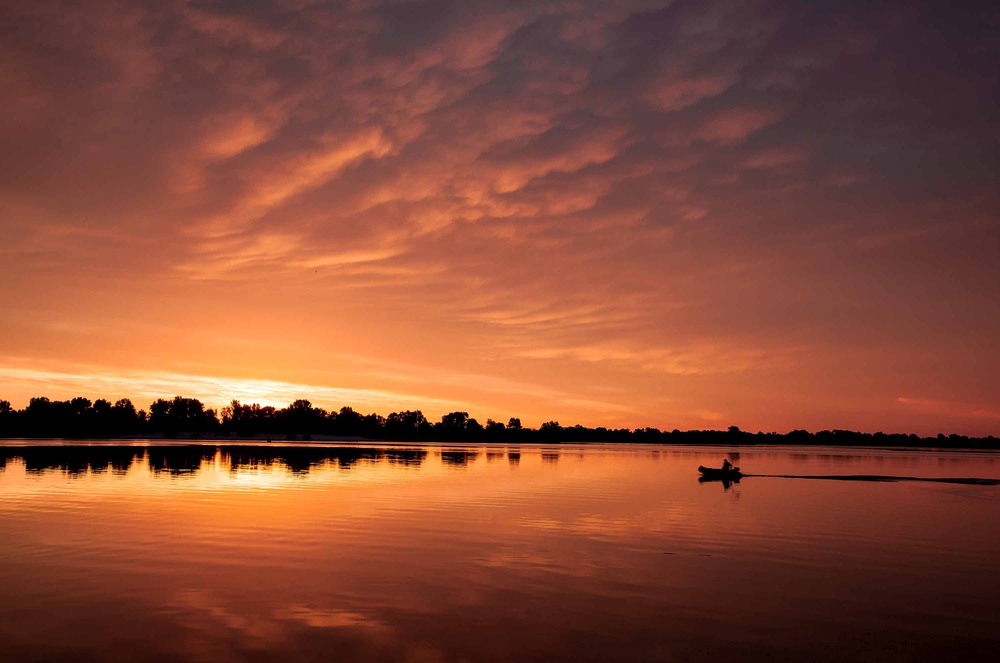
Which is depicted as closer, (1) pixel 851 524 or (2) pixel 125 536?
(2) pixel 125 536

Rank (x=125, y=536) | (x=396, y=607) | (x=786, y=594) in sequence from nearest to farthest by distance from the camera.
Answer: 1. (x=396, y=607)
2. (x=786, y=594)
3. (x=125, y=536)

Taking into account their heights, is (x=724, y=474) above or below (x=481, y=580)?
below

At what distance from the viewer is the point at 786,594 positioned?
1001 inches

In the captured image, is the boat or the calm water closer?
the calm water

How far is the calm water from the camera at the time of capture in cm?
1878

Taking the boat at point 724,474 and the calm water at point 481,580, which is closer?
the calm water at point 481,580

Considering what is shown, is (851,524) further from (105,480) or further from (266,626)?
(105,480)

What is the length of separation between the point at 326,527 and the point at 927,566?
99.9 ft

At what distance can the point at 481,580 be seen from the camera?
86.8ft

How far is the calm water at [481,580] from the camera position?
739 inches

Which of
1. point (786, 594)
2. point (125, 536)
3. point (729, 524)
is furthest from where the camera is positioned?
point (729, 524)

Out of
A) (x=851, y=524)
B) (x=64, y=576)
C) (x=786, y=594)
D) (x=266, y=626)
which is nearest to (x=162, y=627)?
(x=266, y=626)

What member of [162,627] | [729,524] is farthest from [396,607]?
[729,524]

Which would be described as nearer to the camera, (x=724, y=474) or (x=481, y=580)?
(x=481, y=580)
